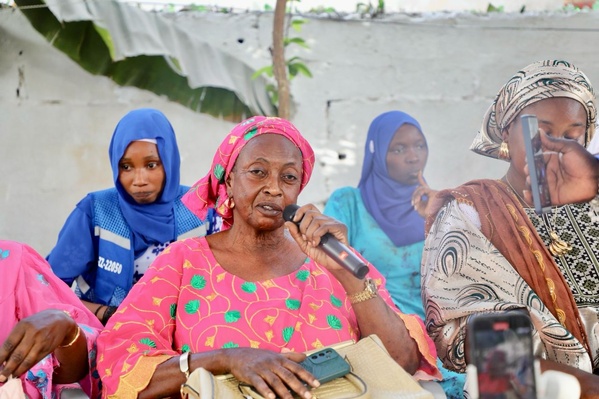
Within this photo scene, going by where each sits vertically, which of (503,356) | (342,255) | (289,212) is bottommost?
(503,356)

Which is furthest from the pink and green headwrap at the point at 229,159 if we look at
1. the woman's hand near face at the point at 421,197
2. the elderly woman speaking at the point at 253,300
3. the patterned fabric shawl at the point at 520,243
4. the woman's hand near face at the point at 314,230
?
the woman's hand near face at the point at 421,197

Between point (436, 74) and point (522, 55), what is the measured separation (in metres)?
0.76

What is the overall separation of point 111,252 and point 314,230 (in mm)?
1811

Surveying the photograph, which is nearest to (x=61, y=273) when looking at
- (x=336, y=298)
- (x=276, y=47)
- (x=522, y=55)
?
(x=336, y=298)

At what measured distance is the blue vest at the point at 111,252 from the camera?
12.4 ft

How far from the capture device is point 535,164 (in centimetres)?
261

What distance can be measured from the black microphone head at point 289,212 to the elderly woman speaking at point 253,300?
2 centimetres

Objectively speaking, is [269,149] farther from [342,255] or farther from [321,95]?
[321,95]

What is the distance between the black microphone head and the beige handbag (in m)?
0.50

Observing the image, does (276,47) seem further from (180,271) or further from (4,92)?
(180,271)

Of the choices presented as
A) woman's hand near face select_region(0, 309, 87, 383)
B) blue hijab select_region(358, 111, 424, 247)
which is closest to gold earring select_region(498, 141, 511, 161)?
woman's hand near face select_region(0, 309, 87, 383)

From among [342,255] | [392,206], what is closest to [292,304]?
[342,255]

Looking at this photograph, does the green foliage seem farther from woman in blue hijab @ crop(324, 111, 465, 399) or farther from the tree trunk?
woman in blue hijab @ crop(324, 111, 465, 399)

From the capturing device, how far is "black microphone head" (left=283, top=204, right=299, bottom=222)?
2.52 metres
